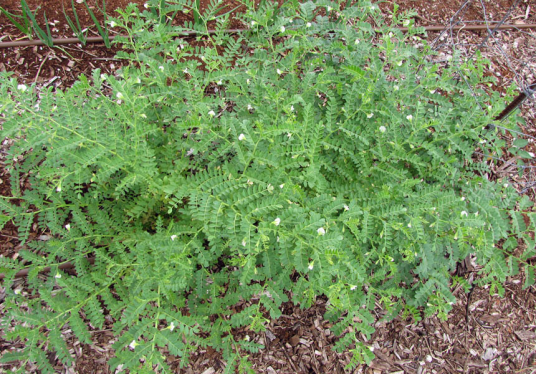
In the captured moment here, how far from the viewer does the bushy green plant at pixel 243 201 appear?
6.41 ft

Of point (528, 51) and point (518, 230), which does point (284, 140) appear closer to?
point (518, 230)

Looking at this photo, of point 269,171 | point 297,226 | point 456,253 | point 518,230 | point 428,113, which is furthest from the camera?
point 428,113

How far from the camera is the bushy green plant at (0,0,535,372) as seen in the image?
6.41ft

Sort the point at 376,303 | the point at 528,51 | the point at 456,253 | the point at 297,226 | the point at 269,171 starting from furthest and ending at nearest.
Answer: the point at 528,51 < the point at 376,303 < the point at 456,253 < the point at 269,171 < the point at 297,226

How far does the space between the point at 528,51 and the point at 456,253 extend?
3.12m

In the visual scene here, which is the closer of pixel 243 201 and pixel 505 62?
pixel 243 201

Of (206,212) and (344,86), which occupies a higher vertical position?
(344,86)

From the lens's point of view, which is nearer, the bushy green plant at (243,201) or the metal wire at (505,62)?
the bushy green plant at (243,201)

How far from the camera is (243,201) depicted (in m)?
2.01

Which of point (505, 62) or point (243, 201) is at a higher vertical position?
point (505, 62)

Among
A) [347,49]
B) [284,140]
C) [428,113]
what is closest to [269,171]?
[284,140]

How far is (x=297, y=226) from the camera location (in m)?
1.93

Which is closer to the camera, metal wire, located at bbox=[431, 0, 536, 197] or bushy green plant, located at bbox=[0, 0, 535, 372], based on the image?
bushy green plant, located at bbox=[0, 0, 535, 372]

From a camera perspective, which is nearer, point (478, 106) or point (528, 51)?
point (478, 106)
